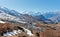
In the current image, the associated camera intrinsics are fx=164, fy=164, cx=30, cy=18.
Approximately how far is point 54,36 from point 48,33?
352 millimetres

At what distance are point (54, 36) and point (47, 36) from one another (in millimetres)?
388

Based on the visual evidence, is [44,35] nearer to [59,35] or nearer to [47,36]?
[47,36]

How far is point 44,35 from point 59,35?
2.66ft

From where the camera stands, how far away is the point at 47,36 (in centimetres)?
848

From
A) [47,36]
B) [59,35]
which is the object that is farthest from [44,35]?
[59,35]

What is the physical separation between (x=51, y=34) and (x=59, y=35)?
44 centimetres

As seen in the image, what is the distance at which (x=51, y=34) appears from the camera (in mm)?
Result: 8641

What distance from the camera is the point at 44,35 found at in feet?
28.2

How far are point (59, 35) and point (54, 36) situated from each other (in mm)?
313

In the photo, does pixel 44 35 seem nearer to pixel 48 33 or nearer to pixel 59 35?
pixel 48 33

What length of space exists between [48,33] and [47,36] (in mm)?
181

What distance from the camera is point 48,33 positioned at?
857 cm

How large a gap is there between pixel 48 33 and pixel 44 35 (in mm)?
236

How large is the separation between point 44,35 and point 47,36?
19cm
